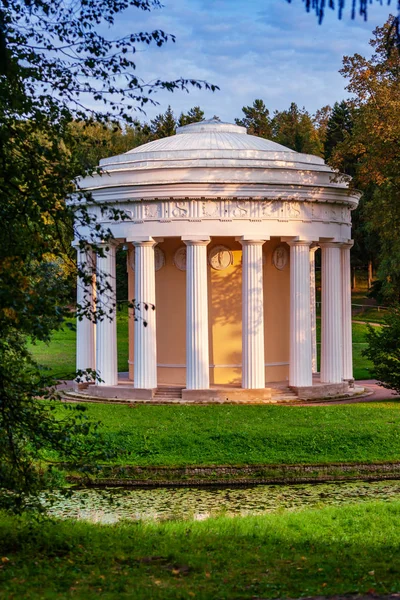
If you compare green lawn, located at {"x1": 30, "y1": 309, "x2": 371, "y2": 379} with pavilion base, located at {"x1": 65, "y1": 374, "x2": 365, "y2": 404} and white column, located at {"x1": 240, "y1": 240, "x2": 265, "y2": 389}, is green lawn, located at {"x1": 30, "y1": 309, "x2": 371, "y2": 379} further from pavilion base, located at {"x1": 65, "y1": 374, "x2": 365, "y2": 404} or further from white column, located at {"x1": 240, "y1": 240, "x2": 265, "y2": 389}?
white column, located at {"x1": 240, "y1": 240, "x2": 265, "y2": 389}

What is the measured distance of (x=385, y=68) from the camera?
31.0 meters

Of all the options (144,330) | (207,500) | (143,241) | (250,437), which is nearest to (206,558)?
(207,500)

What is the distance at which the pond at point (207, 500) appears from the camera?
1872cm

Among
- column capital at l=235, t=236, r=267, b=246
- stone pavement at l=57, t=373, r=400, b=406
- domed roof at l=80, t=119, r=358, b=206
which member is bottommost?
stone pavement at l=57, t=373, r=400, b=406

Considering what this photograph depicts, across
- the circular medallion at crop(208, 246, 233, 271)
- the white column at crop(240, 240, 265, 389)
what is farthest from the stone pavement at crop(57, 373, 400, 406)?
the circular medallion at crop(208, 246, 233, 271)

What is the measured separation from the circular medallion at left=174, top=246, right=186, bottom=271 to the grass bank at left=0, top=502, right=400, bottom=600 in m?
16.4

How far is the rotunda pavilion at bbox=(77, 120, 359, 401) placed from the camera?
3070cm

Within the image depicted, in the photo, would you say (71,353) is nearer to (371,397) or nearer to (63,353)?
(63,353)

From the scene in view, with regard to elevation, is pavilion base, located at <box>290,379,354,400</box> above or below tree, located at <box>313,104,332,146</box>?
below

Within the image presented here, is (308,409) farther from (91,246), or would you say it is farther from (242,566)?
(91,246)

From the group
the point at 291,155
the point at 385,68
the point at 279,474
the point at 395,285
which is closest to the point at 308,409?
the point at 279,474

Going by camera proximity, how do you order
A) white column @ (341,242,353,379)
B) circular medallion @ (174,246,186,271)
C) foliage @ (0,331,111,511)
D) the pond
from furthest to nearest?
1. white column @ (341,242,353,379)
2. circular medallion @ (174,246,186,271)
3. the pond
4. foliage @ (0,331,111,511)

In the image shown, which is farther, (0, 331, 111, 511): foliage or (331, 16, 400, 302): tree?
(331, 16, 400, 302): tree

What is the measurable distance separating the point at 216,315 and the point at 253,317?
2299mm
